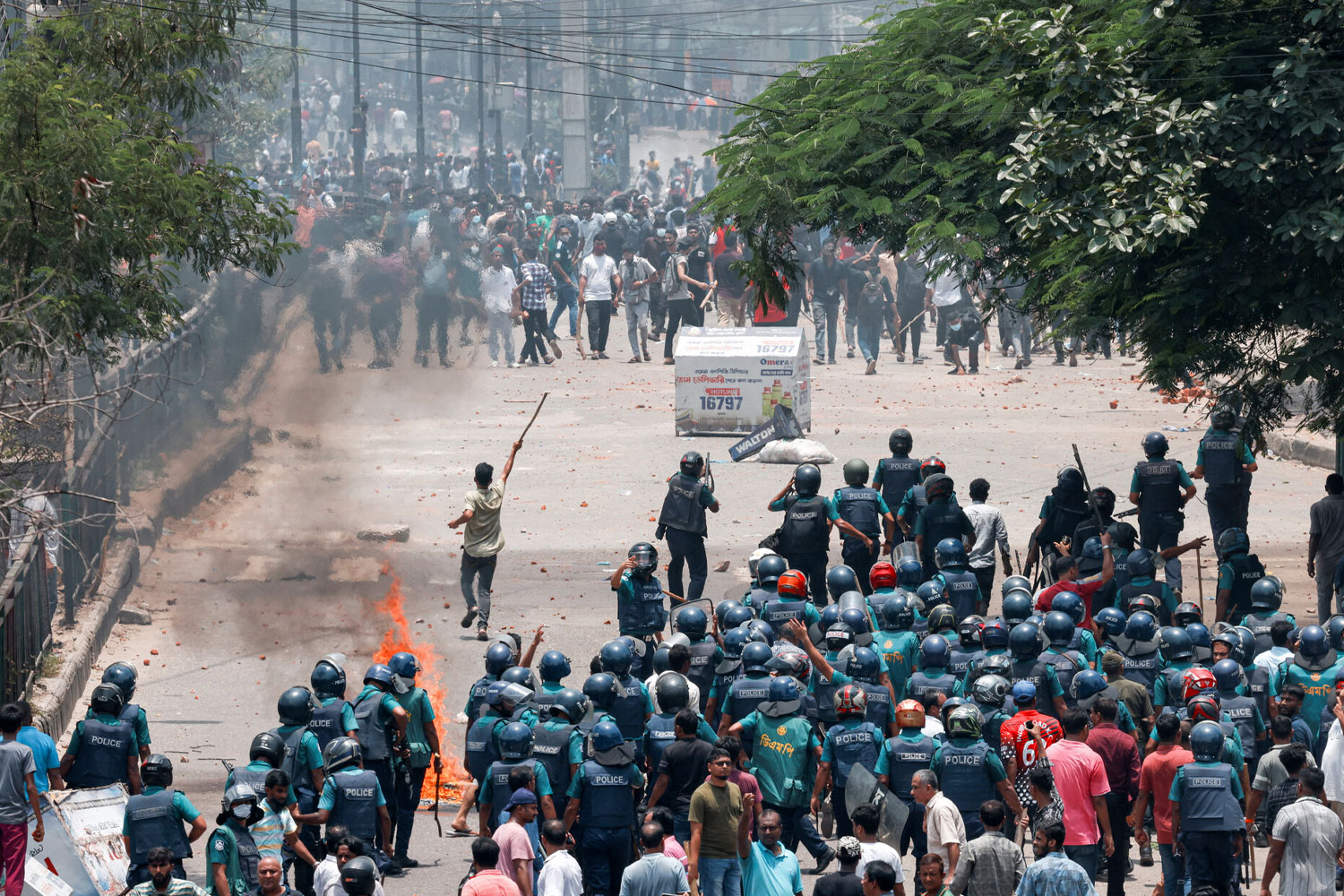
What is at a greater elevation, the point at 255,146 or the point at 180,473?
the point at 255,146

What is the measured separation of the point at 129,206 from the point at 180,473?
9.20 metres

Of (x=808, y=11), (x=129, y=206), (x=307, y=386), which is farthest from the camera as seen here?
(x=808, y=11)

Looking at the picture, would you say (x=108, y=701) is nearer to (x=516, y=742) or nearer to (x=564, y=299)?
(x=516, y=742)

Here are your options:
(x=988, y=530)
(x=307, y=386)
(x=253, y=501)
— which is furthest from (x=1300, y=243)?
(x=307, y=386)

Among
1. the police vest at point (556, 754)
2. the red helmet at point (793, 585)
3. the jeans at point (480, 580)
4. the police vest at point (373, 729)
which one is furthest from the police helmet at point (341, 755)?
the jeans at point (480, 580)

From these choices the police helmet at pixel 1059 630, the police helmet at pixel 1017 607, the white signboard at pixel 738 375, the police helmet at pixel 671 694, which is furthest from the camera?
the white signboard at pixel 738 375

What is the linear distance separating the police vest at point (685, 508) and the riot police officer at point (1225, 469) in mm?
4276

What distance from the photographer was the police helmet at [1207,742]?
29.8ft

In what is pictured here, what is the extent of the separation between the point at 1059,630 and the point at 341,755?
14.2 ft

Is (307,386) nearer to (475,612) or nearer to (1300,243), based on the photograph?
(475,612)

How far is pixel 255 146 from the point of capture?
52.2 meters

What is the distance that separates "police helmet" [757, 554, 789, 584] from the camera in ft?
41.0

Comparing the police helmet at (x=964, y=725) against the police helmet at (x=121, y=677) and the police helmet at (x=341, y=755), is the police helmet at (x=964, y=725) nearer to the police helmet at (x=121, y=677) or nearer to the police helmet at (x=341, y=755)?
the police helmet at (x=341, y=755)

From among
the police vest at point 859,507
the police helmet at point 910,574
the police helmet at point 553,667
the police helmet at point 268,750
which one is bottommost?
the police helmet at point 268,750
